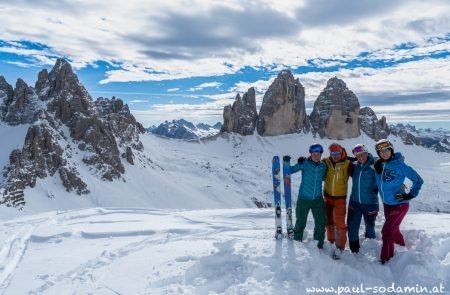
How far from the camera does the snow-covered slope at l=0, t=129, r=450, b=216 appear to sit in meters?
42.8

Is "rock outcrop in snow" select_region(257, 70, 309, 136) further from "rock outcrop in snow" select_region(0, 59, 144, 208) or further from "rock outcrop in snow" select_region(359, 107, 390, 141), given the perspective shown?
"rock outcrop in snow" select_region(0, 59, 144, 208)

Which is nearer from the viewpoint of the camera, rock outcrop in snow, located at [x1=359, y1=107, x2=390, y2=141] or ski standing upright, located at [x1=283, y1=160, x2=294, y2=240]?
ski standing upright, located at [x1=283, y1=160, x2=294, y2=240]

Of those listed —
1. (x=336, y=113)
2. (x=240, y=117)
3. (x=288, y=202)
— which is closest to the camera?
(x=288, y=202)

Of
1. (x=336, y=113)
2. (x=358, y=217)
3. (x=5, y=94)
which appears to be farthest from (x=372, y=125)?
(x=358, y=217)

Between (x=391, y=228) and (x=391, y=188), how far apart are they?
88cm

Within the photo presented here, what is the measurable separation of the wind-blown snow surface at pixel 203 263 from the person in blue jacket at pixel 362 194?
50 centimetres

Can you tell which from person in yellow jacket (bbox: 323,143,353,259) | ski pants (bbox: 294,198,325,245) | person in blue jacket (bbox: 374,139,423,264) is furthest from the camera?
ski pants (bbox: 294,198,325,245)

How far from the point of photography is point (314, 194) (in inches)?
340

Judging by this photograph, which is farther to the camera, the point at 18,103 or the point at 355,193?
the point at 18,103

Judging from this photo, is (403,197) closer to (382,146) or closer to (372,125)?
(382,146)

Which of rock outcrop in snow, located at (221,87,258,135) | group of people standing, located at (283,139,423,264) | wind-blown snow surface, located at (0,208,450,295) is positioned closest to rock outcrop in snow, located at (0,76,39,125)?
wind-blown snow surface, located at (0,208,450,295)

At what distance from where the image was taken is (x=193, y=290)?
253 inches

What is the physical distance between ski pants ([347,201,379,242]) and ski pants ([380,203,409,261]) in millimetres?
459

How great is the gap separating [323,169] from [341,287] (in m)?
2.88
